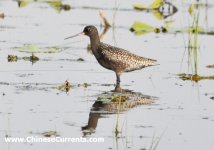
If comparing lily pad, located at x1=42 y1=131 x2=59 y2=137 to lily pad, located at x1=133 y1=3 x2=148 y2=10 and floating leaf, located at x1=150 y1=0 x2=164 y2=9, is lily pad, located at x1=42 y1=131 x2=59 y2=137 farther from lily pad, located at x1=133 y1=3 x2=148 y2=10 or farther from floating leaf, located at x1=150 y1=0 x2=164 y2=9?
lily pad, located at x1=133 y1=3 x2=148 y2=10

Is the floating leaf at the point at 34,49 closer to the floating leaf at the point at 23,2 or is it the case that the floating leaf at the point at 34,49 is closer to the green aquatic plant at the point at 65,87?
the green aquatic plant at the point at 65,87

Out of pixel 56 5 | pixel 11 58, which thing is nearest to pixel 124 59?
pixel 11 58

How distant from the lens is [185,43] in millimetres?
17344

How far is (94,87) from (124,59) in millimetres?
1039

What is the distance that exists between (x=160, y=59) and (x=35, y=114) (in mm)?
5232

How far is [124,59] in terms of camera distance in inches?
551

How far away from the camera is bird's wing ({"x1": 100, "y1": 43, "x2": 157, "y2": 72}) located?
1392 centimetres

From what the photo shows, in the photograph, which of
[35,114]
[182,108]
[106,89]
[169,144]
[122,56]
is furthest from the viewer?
Answer: [122,56]

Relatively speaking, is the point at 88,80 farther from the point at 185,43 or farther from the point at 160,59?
the point at 185,43

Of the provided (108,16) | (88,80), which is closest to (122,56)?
(88,80)

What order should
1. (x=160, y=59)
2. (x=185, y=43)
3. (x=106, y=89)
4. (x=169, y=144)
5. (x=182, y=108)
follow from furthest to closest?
(x=185, y=43)
(x=160, y=59)
(x=106, y=89)
(x=182, y=108)
(x=169, y=144)

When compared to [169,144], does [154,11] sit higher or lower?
higher

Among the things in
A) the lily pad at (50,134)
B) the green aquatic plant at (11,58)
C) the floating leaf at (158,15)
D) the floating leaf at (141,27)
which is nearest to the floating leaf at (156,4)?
the floating leaf at (158,15)

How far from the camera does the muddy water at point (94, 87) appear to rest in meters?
10.2
